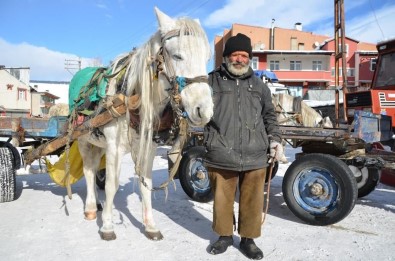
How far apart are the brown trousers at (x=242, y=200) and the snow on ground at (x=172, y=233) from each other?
0.78ft

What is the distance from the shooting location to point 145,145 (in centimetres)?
320

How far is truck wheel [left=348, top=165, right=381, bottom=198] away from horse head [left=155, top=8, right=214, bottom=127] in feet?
11.1

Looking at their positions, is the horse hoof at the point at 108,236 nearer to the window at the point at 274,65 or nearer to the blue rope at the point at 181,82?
the blue rope at the point at 181,82

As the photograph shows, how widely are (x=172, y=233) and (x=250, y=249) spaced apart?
0.96 meters

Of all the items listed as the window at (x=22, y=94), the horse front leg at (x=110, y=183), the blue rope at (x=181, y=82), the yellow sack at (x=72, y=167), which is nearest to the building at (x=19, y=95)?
the window at (x=22, y=94)

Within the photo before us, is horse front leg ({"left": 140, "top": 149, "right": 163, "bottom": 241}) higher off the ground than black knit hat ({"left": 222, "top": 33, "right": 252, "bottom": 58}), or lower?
lower

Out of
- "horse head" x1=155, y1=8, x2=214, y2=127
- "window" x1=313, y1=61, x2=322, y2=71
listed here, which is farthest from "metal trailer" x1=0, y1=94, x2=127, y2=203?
"window" x1=313, y1=61, x2=322, y2=71

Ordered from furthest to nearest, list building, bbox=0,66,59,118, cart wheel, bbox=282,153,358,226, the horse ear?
building, bbox=0,66,59,118 < cart wheel, bbox=282,153,358,226 < the horse ear

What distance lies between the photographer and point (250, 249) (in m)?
2.96

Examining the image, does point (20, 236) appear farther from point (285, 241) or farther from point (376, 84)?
point (376, 84)

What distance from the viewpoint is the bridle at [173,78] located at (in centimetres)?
250

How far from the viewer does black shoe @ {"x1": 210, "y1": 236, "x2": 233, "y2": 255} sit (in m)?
3.00

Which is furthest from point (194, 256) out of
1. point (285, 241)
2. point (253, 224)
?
point (285, 241)

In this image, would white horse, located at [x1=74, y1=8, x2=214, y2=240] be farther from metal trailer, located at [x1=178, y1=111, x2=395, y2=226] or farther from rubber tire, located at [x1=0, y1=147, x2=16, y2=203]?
metal trailer, located at [x1=178, y1=111, x2=395, y2=226]
